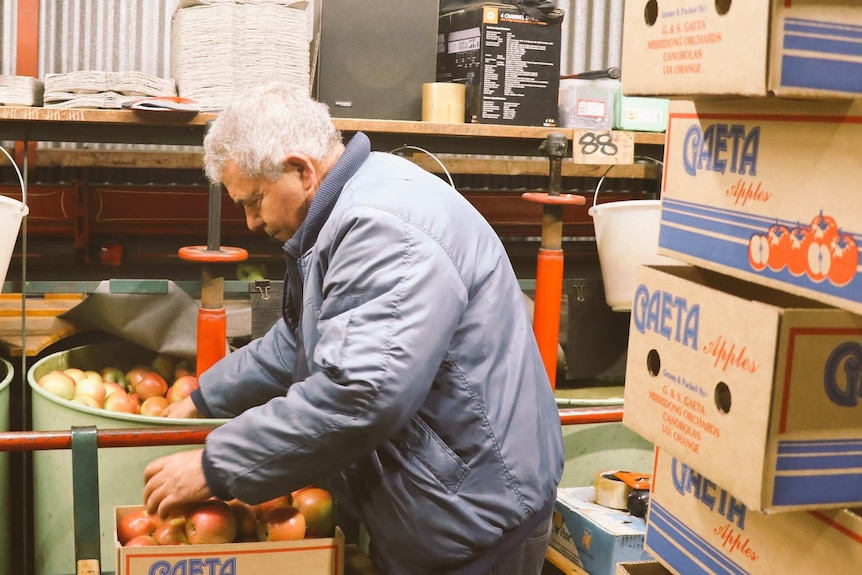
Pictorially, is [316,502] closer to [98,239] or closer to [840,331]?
[840,331]

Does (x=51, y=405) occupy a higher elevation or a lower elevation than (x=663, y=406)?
lower

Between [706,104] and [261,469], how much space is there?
1.03 m

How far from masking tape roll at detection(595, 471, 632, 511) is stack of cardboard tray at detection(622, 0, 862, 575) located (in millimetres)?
1352

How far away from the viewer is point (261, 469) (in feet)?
5.84

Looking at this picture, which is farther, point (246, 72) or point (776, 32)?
point (246, 72)

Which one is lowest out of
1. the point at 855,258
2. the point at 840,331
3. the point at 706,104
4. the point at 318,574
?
the point at 318,574

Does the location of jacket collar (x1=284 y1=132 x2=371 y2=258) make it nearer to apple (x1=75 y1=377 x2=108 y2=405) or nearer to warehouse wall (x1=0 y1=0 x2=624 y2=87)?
apple (x1=75 y1=377 x2=108 y2=405)

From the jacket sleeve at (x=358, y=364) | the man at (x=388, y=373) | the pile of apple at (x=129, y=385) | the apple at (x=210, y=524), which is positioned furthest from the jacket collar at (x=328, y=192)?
the pile of apple at (x=129, y=385)

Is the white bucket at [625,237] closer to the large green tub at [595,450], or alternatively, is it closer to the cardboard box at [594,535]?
the large green tub at [595,450]

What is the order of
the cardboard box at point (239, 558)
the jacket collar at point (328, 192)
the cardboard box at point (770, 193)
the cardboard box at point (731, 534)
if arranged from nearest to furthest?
1. the cardboard box at point (770, 193)
2. the cardboard box at point (731, 534)
3. the jacket collar at point (328, 192)
4. the cardboard box at point (239, 558)

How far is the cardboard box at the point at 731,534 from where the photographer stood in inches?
50.5

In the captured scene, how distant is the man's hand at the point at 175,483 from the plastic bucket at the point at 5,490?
51.6 inches

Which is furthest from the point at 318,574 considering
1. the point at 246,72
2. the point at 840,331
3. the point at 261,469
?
the point at 246,72

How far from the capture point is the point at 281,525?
7.13ft
